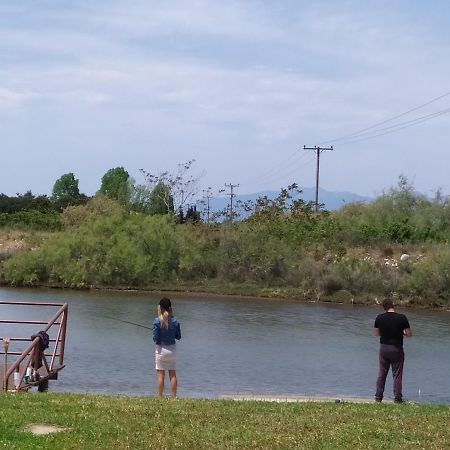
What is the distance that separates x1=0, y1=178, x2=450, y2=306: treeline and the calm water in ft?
14.8

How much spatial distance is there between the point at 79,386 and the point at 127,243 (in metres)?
31.6

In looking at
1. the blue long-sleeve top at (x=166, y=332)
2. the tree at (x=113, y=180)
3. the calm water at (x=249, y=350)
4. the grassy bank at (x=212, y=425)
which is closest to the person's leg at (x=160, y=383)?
the blue long-sleeve top at (x=166, y=332)

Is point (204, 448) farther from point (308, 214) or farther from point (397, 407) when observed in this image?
point (308, 214)

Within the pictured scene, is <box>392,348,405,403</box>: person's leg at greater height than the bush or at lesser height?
lesser

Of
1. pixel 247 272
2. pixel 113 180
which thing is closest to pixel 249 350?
pixel 247 272

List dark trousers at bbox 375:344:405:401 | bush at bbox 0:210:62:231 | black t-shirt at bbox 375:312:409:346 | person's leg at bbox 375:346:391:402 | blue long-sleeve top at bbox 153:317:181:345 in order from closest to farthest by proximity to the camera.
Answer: blue long-sleeve top at bbox 153:317:181:345
black t-shirt at bbox 375:312:409:346
dark trousers at bbox 375:344:405:401
person's leg at bbox 375:346:391:402
bush at bbox 0:210:62:231

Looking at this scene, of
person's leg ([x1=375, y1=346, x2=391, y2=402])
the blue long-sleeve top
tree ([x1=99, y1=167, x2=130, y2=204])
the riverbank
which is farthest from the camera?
tree ([x1=99, y1=167, x2=130, y2=204])

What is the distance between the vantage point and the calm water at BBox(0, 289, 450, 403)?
1922cm

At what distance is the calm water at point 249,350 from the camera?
19219 mm

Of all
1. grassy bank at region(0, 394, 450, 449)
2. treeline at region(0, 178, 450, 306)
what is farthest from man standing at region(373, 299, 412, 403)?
treeline at region(0, 178, 450, 306)

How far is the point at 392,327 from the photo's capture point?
570 inches

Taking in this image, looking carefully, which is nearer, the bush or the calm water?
the calm water

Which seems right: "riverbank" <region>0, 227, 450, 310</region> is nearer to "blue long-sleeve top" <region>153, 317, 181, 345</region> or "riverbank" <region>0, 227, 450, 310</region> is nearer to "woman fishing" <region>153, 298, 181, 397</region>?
"woman fishing" <region>153, 298, 181, 397</region>

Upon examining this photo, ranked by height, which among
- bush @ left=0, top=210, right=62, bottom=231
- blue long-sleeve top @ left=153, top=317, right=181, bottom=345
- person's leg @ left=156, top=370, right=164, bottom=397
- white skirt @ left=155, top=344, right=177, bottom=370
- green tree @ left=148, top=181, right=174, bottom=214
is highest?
green tree @ left=148, top=181, right=174, bottom=214
